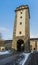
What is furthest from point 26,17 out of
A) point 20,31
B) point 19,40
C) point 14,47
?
point 14,47

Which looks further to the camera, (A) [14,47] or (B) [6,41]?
(B) [6,41]

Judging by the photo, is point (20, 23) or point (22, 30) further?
point (20, 23)

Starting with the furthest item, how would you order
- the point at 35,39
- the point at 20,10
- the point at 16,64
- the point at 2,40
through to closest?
the point at 2,40
the point at 35,39
the point at 20,10
the point at 16,64

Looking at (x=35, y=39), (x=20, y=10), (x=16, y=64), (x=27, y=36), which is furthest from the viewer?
(x=35, y=39)

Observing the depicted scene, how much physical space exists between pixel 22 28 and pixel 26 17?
271 cm

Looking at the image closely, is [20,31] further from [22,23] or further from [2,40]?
[2,40]

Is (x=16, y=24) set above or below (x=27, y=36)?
above

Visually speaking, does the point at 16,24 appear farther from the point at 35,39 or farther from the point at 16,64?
the point at 16,64

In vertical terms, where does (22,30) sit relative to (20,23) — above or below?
below

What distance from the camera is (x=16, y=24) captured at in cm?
2848

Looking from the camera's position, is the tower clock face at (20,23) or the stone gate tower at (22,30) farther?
the tower clock face at (20,23)

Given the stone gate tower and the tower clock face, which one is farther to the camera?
the tower clock face

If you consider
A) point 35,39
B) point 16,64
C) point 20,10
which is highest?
point 20,10

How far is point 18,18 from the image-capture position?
95.0ft
